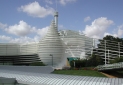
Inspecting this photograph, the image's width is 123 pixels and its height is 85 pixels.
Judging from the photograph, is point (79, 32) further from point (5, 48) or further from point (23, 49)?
point (5, 48)

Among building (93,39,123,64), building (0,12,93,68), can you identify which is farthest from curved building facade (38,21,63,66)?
building (93,39,123,64)

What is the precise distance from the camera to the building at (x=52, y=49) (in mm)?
107312

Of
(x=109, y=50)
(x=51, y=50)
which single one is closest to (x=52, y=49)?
(x=51, y=50)

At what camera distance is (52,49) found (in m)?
107

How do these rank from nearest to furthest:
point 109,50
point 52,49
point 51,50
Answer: point 52,49
point 51,50
point 109,50

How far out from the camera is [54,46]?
107312 mm

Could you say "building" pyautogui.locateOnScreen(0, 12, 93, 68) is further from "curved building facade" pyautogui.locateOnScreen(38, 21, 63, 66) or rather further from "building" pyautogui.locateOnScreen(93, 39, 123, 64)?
"building" pyautogui.locateOnScreen(93, 39, 123, 64)

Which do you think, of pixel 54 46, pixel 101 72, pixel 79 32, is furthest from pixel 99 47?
pixel 101 72

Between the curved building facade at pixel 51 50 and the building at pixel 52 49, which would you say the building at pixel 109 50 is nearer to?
the building at pixel 52 49

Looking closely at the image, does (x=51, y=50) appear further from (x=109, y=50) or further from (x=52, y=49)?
(x=109, y=50)

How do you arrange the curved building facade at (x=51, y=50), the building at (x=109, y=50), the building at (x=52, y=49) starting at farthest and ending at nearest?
the building at (x=109, y=50)
the building at (x=52, y=49)
the curved building facade at (x=51, y=50)

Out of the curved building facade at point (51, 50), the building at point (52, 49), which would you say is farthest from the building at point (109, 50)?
the curved building facade at point (51, 50)

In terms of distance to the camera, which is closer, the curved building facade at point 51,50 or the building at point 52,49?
the curved building facade at point 51,50

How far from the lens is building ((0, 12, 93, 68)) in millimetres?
107312
